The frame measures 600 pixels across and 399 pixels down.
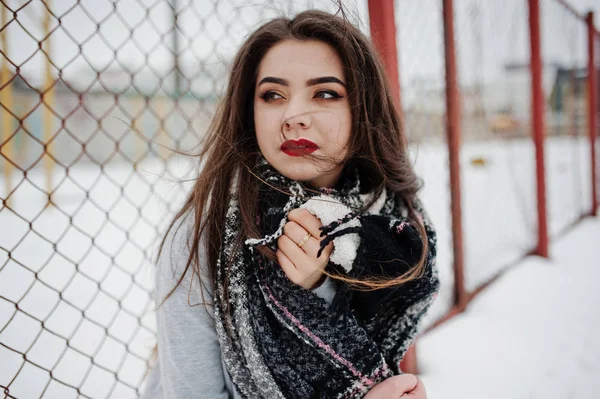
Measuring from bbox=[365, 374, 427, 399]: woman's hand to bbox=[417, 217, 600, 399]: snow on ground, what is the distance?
0.76 metres

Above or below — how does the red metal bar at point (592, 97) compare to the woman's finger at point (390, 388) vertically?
above

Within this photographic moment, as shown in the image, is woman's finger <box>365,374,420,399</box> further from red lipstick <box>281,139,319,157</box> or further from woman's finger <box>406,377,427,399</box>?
red lipstick <box>281,139,319,157</box>

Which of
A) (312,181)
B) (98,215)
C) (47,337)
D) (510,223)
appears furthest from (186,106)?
(312,181)

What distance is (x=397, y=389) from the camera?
915mm

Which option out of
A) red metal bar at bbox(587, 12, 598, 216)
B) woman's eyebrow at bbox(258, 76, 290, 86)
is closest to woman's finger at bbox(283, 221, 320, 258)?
woman's eyebrow at bbox(258, 76, 290, 86)

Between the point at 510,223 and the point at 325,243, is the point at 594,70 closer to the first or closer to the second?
the point at 510,223

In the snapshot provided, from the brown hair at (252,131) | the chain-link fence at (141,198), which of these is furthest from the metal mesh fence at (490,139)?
the brown hair at (252,131)

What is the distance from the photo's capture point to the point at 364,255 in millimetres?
896

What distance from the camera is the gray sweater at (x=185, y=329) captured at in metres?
0.88

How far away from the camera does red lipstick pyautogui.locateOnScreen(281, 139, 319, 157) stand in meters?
0.89

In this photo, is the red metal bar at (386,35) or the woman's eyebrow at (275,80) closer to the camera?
the woman's eyebrow at (275,80)

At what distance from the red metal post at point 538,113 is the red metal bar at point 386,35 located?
2079 mm

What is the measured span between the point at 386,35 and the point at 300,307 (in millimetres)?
1095

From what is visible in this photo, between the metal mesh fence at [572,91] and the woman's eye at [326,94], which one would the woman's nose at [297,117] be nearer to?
the woman's eye at [326,94]
